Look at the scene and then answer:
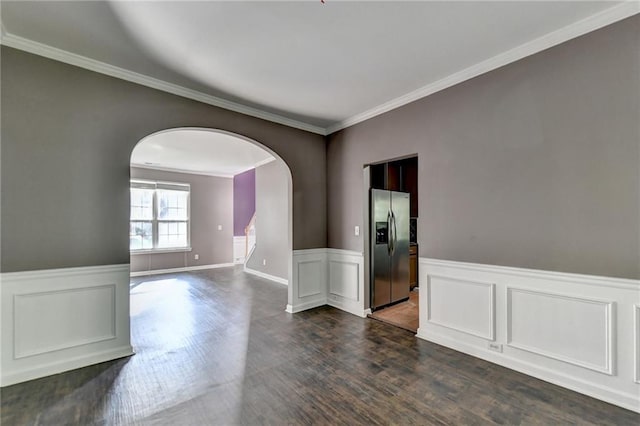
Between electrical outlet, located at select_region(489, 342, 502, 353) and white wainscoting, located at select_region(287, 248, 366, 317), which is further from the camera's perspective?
white wainscoting, located at select_region(287, 248, 366, 317)

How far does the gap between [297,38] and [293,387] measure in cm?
295

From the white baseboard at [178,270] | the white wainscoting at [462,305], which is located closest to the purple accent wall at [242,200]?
the white baseboard at [178,270]

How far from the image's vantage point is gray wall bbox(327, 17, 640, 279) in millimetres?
2043

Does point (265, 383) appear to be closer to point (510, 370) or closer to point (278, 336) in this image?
point (278, 336)

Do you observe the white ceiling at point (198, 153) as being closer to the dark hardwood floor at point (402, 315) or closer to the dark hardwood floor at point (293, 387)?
the dark hardwood floor at point (293, 387)

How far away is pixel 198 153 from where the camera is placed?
5.93 meters

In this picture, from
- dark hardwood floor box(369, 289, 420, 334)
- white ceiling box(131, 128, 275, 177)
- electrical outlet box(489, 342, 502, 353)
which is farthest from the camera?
white ceiling box(131, 128, 275, 177)

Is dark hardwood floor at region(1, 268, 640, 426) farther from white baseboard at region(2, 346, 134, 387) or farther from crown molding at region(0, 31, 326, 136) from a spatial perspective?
crown molding at region(0, 31, 326, 136)

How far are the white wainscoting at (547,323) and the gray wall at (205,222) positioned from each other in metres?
6.76

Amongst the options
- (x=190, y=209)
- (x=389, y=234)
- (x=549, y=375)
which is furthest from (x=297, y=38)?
(x=190, y=209)

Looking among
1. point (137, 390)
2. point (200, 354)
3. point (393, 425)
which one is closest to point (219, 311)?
point (200, 354)

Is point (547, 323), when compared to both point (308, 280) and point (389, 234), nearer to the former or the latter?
point (389, 234)

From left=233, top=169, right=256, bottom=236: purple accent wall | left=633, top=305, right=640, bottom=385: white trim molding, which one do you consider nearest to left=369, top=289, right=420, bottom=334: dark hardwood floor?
left=633, top=305, right=640, bottom=385: white trim molding

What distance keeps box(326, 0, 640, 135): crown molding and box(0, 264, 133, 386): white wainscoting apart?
383 cm
